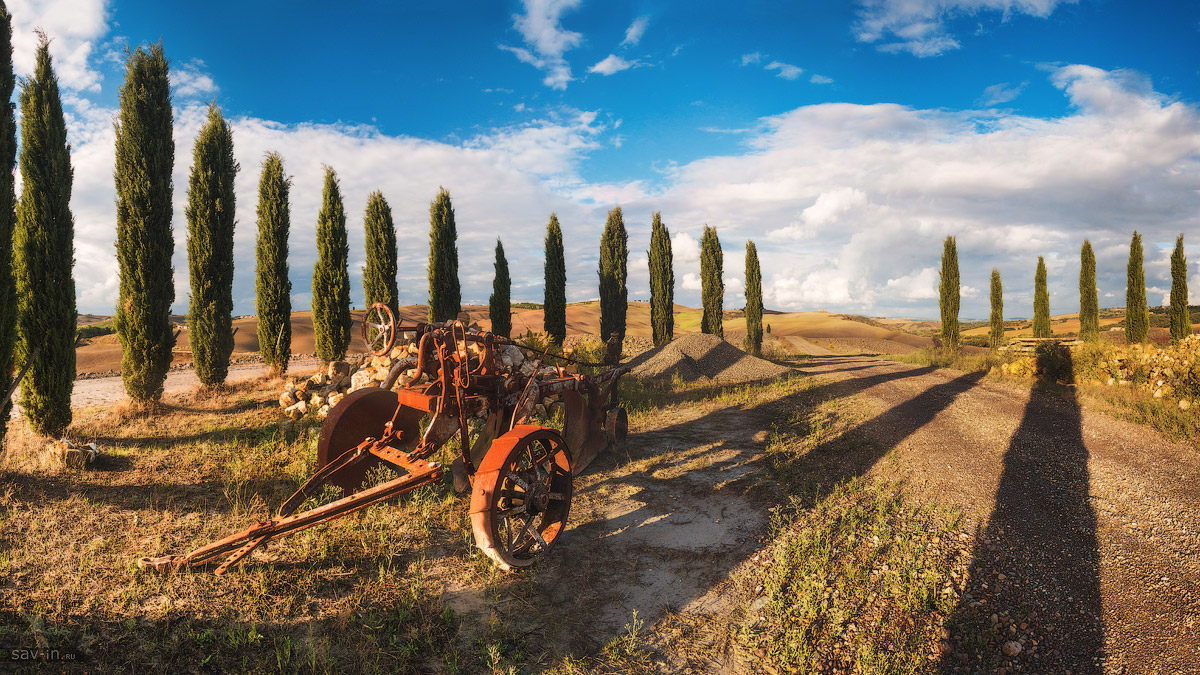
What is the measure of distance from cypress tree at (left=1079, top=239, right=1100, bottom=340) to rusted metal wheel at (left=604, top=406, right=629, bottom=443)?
29.6 metres

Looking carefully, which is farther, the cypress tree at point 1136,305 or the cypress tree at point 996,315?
the cypress tree at point 996,315

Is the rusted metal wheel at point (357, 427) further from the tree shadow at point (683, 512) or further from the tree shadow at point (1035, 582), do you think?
the tree shadow at point (1035, 582)

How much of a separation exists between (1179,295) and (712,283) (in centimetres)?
1802

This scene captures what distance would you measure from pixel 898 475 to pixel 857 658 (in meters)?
3.83

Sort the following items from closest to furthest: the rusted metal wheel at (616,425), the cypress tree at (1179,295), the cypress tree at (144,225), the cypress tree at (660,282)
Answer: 1. the rusted metal wheel at (616,425)
2. the cypress tree at (144,225)
3. the cypress tree at (1179,295)
4. the cypress tree at (660,282)

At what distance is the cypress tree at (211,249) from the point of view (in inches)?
485

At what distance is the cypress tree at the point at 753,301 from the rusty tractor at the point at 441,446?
21.7 meters

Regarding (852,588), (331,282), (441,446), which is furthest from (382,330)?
(331,282)

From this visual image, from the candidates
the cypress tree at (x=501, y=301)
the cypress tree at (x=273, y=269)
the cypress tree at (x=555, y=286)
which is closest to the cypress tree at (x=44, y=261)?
the cypress tree at (x=273, y=269)

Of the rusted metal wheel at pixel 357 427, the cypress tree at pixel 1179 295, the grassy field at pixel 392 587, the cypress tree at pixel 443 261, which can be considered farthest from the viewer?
the cypress tree at pixel 1179 295

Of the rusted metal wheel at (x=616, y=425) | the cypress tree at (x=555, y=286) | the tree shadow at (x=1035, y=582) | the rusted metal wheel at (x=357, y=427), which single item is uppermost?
the cypress tree at (x=555, y=286)

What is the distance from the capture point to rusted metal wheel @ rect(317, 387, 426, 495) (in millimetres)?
5152

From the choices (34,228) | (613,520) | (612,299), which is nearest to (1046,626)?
(613,520)

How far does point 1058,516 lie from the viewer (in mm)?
5629
